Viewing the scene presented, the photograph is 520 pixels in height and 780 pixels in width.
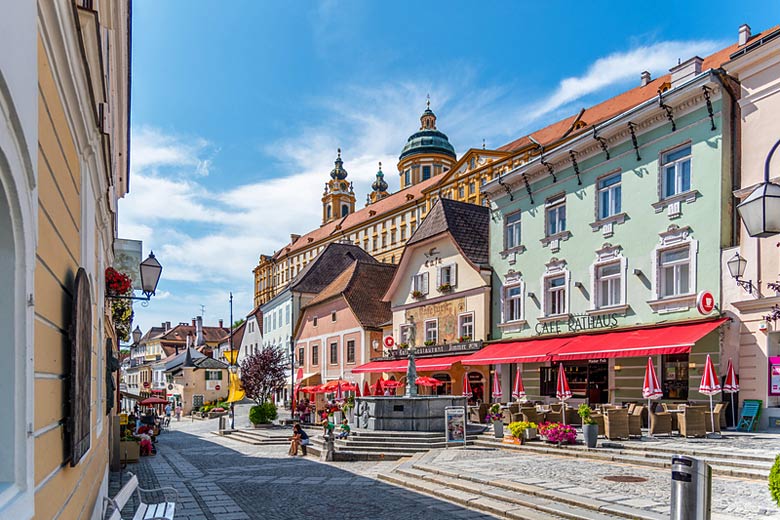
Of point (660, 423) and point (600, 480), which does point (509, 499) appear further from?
point (660, 423)

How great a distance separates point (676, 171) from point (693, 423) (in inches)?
332

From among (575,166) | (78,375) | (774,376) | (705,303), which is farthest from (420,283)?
(78,375)

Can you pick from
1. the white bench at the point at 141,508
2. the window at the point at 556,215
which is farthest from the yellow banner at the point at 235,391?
the white bench at the point at 141,508

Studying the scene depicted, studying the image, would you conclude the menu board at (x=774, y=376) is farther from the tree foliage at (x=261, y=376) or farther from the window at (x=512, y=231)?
the tree foliage at (x=261, y=376)

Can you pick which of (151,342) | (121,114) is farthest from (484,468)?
(151,342)

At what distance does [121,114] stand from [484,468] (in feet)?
38.2

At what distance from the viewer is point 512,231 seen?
29.1m

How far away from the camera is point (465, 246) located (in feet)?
103

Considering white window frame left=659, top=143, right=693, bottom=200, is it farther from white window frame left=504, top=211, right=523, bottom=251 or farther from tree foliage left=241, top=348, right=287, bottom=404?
tree foliage left=241, top=348, right=287, bottom=404

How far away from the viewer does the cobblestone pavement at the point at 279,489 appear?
11.7 m

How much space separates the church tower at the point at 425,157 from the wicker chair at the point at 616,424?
70945mm

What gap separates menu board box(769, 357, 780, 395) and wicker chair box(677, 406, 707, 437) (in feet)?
7.57

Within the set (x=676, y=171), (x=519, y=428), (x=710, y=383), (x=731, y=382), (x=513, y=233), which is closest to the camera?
(x=710, y=383)

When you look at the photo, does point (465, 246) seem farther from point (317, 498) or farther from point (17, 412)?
point (17, 412)
